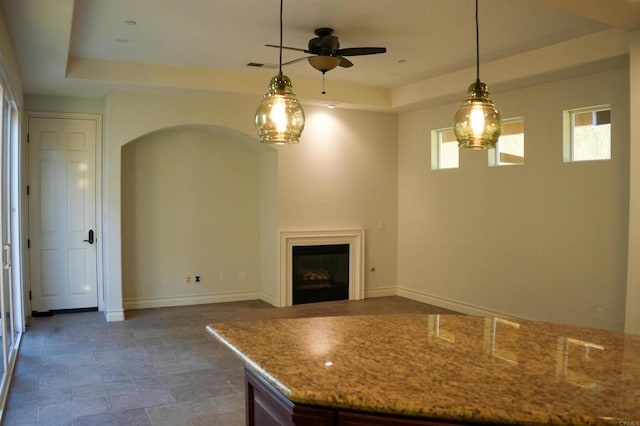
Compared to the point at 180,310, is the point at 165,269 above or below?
above

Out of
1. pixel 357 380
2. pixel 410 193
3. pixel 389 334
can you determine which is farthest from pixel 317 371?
pixel 410 193

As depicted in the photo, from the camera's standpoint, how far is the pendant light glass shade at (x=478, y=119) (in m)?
3.04

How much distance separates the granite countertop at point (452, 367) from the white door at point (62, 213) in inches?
209

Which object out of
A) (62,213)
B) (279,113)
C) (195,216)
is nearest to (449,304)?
(195,216)

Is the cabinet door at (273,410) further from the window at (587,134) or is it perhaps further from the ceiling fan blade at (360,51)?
the window at (587,134)

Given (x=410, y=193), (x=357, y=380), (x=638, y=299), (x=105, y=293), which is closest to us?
(x=357, y=380)

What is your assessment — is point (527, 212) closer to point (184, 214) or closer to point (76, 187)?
point (184, 214)

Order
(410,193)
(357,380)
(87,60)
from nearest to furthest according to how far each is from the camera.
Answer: (357,380)
(87,60)
(410,193)

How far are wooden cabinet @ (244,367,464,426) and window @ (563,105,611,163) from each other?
464 centimetres

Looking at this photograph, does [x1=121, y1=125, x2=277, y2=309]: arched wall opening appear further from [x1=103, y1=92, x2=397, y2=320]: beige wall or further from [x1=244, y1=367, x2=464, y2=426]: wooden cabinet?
[x1=244, y1=367, x2=464, y2=426]: wooden cabinet

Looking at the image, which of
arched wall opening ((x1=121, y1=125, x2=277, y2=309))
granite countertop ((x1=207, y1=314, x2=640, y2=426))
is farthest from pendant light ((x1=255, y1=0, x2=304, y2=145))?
arched wall opening ((x1=121, y1=125, x2=277, y2=309))

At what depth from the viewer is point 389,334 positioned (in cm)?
228

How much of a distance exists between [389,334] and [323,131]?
5.55m

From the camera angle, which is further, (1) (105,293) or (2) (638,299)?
(1) (105,293)
